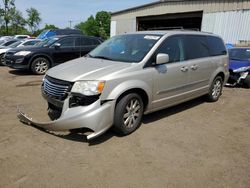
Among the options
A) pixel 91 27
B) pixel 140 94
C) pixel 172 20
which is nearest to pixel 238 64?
pixel 140 94

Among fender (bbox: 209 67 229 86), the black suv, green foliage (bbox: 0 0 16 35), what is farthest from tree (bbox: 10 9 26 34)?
fender (bbox: 209 67 229 86)

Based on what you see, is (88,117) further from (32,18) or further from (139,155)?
(32,18)

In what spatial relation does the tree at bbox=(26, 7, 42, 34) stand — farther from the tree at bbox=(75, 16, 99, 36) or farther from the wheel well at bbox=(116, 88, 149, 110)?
the wheel well at bbox=(116, 88, 149, 110)

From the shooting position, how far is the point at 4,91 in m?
7.36

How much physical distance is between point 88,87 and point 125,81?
65cm

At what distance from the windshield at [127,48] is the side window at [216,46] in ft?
6.75

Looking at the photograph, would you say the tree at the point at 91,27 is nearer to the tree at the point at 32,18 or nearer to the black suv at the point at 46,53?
the tree at the point at 32,18

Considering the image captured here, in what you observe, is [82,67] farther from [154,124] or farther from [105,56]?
[154,124]

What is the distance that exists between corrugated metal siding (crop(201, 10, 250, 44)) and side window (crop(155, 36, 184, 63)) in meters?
14.1

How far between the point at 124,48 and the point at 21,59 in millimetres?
6500

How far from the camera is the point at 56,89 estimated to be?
4.10m

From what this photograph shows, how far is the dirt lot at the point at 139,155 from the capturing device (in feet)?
10.2

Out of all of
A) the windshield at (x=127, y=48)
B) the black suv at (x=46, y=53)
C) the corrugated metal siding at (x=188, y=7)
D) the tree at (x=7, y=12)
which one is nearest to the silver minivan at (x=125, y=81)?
the windshield at (x=127, y=48)

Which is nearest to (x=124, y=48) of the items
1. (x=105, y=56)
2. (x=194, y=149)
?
(x=105, y=56)
